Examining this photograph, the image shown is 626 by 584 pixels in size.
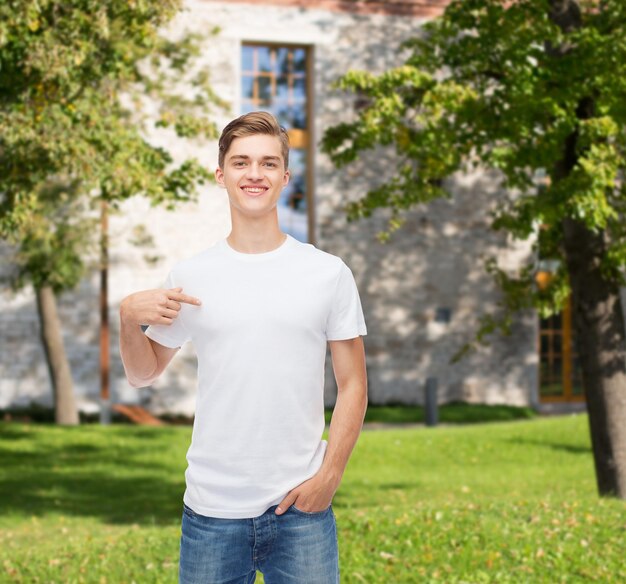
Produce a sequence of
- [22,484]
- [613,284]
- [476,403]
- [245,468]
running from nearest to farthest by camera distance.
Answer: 1. [245,468]
2. [613,284]
3. [22,484]
4. [476,403]

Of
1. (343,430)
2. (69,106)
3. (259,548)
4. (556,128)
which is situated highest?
(69,106)

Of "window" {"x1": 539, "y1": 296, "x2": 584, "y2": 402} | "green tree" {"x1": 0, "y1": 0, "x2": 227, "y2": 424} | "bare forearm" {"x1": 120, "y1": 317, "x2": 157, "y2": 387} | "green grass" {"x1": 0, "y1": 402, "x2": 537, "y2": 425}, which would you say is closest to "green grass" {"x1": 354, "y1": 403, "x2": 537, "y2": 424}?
"green grass" {"x1": 0, "y1": 402, "x2": 537, "y2": 425}

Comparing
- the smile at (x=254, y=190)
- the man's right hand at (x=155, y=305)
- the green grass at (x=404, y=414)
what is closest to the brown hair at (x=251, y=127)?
the smile at (x=254, y=190)

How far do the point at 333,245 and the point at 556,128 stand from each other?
1452 cm

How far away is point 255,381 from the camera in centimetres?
282

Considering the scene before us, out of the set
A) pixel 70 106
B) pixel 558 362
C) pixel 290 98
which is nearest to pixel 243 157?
pixel 70 106

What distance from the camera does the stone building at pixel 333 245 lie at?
21969 mm

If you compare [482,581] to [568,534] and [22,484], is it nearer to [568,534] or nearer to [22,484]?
[568,534]

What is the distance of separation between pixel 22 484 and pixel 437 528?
27.6 feet

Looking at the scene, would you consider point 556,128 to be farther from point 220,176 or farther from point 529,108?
point 220,176

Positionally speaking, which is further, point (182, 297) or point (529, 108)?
point (529, 108)

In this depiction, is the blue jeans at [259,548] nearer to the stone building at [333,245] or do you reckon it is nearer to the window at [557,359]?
the stone building at [333,245]

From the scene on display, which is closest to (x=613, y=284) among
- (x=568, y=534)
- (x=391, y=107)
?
(x=391, y=107)

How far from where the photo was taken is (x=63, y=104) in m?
9.12
